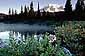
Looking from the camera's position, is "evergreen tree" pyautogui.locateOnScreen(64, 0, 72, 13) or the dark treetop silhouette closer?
the dark treetop silhouette

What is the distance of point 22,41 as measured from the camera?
6.12m

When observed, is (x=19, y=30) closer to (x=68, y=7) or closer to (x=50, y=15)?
(x=50, y=15)

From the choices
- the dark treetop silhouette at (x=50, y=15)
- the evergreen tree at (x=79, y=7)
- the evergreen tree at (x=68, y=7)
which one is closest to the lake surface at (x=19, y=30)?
the dark treetop silhouette at (x=50, y=15)

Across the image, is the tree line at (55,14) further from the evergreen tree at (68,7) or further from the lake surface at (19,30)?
the lake surface at (19,30)

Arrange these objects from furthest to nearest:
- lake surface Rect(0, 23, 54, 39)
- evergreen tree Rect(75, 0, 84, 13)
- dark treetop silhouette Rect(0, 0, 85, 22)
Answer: evergreen tree Rect(75, 0, 84, 13)
dark treetop silhouette Rect(0, 0, 85, 22)
lake surface Rect(0, 23, 54, 39)

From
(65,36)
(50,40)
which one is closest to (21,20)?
(65,36)

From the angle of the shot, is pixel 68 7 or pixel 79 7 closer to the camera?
pixel 79 7

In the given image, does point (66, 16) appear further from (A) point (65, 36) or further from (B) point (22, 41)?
(B) point (22, 41)

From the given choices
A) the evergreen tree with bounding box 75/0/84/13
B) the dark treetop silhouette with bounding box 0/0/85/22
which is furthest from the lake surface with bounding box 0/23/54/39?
the evergreen tree with bounding box 75/0/84/13

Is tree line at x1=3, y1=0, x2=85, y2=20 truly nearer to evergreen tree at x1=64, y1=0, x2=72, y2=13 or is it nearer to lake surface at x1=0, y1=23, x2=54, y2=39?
evergreen tree at x1=64, y1=0, x2=72, y2=13

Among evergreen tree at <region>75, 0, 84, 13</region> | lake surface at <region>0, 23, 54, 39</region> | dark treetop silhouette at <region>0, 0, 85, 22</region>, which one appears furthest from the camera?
evergreen tree at <region>75, 0, 84, 13</region>

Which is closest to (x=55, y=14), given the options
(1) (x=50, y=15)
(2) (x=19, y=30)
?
(1) (x=50, y=15)

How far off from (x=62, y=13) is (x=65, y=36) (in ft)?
92.6

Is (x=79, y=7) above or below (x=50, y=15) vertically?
above
